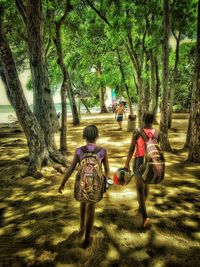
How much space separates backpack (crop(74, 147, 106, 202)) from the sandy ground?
869 millimetres

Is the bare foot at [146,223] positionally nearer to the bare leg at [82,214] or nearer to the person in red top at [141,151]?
the person in red top at [141,151]

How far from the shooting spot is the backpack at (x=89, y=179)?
3428 millimetres

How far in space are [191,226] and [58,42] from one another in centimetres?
805

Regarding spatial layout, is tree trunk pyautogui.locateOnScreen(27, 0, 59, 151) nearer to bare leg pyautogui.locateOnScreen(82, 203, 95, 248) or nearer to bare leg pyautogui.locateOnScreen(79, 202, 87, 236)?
bare leg pyautogui.locateOnScreen(79, 202, 87, 236)

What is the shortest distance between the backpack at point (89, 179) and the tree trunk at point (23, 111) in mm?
4210

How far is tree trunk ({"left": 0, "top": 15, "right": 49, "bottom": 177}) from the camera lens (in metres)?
6.86

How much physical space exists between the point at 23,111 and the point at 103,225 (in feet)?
13.4

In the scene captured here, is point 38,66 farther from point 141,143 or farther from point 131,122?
point 131,122

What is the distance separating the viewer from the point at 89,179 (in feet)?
11.2

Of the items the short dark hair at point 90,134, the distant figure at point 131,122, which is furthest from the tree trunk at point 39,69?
the distant figure at point 131,122

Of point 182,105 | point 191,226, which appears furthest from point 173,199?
point 182,105

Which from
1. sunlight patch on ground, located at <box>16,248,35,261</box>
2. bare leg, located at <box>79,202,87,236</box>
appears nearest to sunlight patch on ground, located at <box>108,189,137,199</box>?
bare leg, located at <box>79,202,87,236</box>

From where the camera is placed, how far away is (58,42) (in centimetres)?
1008

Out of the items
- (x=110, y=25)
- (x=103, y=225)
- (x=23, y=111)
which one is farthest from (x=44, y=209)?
(x=110, y=25)
